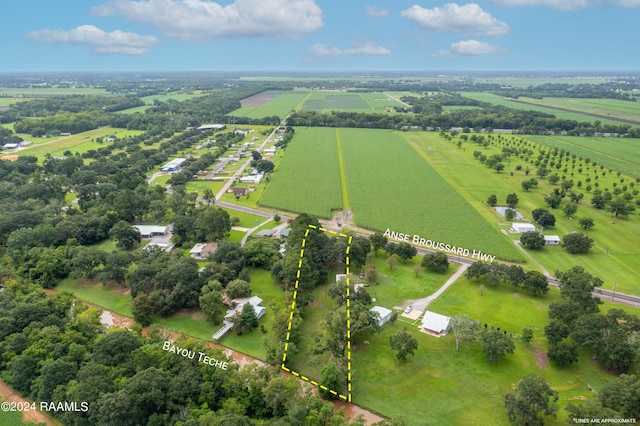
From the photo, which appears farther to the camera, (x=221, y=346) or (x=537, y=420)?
(x=221, y=346)

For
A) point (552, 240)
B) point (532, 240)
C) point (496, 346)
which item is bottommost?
point (496, 346)

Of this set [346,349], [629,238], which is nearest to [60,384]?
[346,349]

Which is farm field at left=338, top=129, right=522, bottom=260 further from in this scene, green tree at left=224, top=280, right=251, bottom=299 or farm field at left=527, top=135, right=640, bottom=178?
farm field at left=527, top=135, right=640, bottom=178

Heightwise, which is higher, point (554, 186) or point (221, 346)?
point (554, 186)

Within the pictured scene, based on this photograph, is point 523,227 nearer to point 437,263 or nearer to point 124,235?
point 437,263

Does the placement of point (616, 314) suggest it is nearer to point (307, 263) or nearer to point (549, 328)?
point (549, 328)

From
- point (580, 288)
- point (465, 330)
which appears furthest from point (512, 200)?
point (465, 330)
